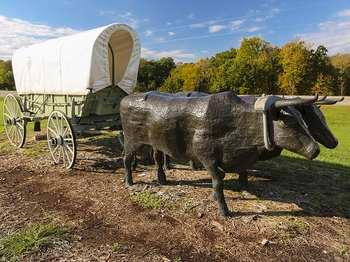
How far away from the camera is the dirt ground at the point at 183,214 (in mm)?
4473

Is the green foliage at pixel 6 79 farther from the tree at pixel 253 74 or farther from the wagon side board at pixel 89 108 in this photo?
the wagon side board at pixel 89 108

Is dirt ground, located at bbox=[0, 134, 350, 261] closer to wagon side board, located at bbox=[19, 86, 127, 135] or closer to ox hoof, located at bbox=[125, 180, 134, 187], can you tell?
ox hoof, located at bbox=[125, 180, 134, 187]

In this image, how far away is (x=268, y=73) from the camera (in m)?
41.8

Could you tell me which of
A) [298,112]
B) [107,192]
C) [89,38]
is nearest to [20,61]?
[89,38]

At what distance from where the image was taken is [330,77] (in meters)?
39.8

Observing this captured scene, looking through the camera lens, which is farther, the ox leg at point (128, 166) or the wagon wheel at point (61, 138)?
the wagon wheel at point (61, 138)

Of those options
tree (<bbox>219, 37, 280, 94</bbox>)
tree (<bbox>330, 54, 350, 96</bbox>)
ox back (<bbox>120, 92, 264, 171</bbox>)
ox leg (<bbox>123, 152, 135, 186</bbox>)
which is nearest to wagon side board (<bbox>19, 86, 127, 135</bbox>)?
ox leg (<bbox>123, 152, 135, 186</bbox>)

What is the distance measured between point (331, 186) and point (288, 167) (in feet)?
4.73

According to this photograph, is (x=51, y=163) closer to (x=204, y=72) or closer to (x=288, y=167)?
(x=288, y=167)

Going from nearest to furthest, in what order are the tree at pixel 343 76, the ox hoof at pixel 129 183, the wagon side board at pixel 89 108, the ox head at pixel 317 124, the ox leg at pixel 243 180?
the ox head at pixel 317 124 < the ox leg at pixel 243 180 < the ox hoof at pixel 129 183 < the wagon side board at pixel 89 108 < the tree at pixel 343 76

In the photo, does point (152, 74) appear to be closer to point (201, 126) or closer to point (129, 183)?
point (129, 183)

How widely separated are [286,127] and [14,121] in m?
8.36

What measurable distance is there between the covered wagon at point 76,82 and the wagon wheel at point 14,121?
73mm

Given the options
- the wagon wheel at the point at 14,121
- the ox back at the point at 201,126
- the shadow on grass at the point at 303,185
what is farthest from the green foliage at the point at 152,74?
the ox back at the point at 201,126
